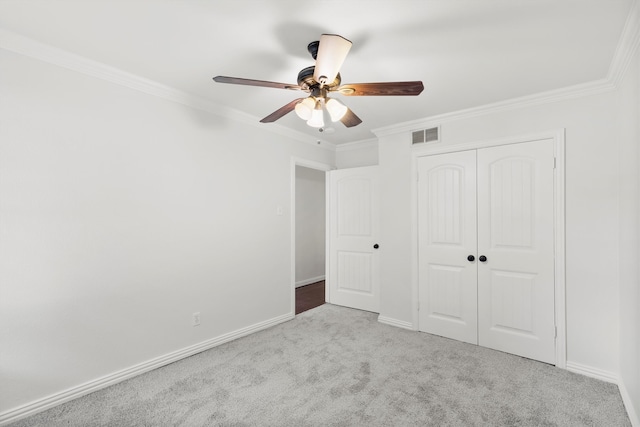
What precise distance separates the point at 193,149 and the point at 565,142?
328cm

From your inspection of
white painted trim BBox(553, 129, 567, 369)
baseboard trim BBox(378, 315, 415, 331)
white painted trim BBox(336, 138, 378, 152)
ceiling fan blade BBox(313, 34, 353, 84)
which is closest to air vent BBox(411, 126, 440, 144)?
white painted trim BBox(336, 138, 378, 152)

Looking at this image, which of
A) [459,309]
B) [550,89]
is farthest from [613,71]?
[459,309]

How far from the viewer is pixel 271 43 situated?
1.87 metres

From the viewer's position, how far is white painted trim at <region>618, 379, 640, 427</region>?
69.6 inches

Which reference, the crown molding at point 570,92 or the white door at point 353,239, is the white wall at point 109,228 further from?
the crown molding at point 570,92

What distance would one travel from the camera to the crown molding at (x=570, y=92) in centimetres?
172

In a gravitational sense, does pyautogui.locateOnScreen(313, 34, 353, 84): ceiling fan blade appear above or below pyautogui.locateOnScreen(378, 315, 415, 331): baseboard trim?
above

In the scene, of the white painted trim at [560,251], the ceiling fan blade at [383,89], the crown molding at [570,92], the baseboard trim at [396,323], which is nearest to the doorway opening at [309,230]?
the baseboard trim at [396,323]

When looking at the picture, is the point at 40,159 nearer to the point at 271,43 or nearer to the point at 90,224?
the point at 90,224

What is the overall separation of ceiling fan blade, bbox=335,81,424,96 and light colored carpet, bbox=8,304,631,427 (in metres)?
2.02

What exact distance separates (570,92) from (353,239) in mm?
2735

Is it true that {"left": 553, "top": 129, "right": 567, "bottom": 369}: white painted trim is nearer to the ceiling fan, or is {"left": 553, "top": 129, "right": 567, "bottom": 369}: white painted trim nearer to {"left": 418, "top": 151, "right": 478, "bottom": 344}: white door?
{"left": 418, "top": 151, "right": 478, "bottom": 344}: white door

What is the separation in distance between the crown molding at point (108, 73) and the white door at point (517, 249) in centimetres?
258

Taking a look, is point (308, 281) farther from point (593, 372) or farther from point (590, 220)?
point (590, 220)
